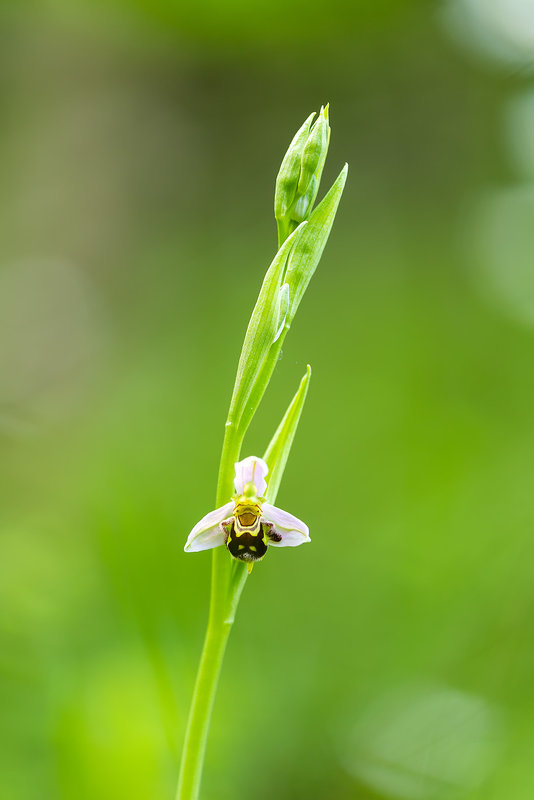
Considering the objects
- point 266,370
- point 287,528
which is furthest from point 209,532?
point 266,370

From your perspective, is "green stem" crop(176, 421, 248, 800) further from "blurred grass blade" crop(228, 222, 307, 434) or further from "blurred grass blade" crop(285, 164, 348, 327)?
"blurred grass blade" crop(285, 164, 348, 327)

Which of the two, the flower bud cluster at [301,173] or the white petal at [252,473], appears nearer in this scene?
the white petal at [252,473]

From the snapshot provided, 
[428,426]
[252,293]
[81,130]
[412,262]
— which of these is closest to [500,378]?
[428,426]

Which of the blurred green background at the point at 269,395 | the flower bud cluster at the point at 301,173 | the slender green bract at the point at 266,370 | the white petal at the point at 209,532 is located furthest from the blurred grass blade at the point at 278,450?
the blurred green background at the point at 269,395

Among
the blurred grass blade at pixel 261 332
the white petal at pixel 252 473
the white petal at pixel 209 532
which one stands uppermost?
the blurred grass blade at pixel 261 332

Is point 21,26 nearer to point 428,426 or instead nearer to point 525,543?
point 428,426

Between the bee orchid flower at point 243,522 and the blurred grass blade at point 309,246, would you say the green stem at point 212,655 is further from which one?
the blurred grass blade at point 309,246

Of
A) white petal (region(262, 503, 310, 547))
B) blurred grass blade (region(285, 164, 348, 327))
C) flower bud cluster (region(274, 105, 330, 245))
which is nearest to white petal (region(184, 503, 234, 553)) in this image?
white petal (region(262, 503, 310, 547))
